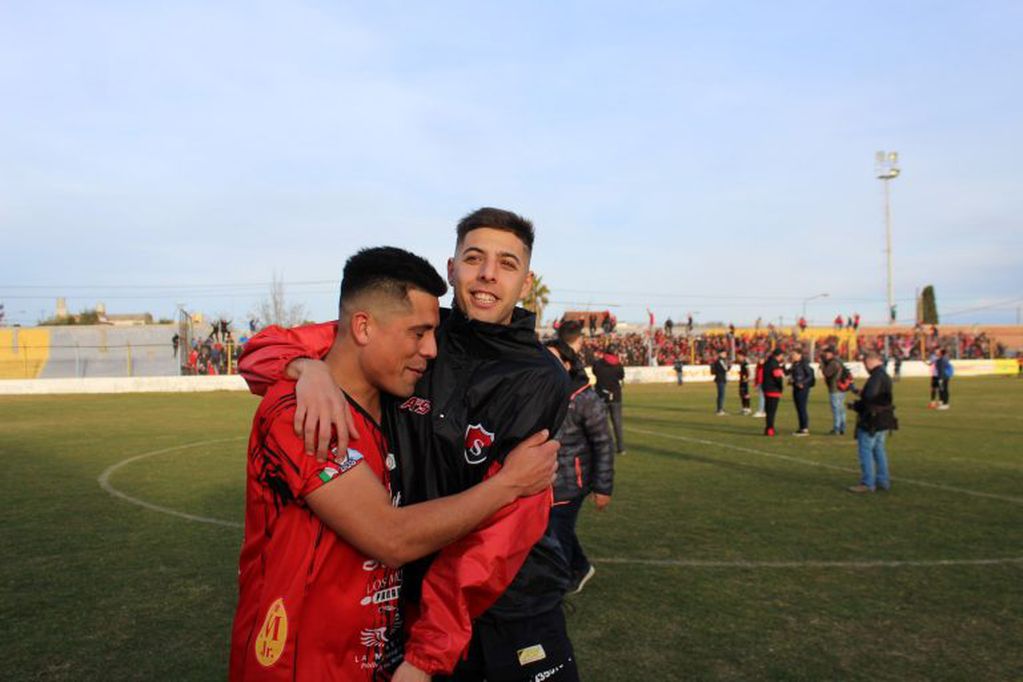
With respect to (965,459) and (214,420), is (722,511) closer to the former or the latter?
(965,459)

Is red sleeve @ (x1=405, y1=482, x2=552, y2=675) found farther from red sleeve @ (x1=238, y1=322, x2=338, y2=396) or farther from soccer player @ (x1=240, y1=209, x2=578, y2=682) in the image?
red sleeve @ (x1=238, y1=322, x2=338, y2=396)

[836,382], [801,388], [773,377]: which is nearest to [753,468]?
[773,377]

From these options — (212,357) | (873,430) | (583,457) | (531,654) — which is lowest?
(873,430)

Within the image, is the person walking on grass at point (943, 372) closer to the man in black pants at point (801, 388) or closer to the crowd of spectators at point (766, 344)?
the man in black pants at point (801, 388)

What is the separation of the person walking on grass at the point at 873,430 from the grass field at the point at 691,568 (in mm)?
430

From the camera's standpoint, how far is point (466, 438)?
2824 millimetres

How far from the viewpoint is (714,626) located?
6547 mm

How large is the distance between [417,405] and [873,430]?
11.0 meters

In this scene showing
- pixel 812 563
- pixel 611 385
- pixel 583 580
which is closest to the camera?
pixel 583 580

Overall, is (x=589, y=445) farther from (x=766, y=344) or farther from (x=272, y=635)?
(x=766, y=344)

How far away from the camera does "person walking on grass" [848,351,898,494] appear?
1215 cm

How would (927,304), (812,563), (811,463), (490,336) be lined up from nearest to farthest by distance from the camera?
(490,336)
(812,563)
(811,463)
(927,304)

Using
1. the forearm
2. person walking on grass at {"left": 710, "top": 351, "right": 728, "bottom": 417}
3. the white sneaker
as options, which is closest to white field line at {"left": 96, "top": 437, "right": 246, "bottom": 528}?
the white sneaker

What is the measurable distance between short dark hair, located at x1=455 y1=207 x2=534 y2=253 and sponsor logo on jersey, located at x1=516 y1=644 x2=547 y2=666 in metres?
1.54
